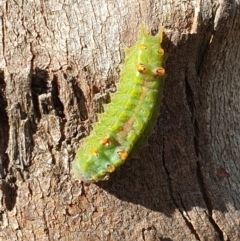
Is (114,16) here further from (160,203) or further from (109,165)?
(160,203)

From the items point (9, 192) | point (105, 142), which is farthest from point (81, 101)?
point (9, 192)

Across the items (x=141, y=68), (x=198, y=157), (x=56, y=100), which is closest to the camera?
(x=141, y=68)

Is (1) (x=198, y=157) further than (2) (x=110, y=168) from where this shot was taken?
Yes

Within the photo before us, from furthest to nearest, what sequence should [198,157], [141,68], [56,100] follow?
[198,157], [56,100], [141,68]

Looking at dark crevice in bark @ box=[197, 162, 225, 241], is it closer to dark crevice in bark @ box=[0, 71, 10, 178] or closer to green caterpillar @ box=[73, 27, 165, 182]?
green caterpillar @ box=[73, 27, 165, 182]

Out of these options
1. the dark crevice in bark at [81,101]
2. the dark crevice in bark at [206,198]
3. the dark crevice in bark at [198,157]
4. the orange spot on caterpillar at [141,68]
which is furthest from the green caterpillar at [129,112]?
the dark crevice in bark at [206,198]

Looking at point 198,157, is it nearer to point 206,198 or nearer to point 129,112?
point 206,198

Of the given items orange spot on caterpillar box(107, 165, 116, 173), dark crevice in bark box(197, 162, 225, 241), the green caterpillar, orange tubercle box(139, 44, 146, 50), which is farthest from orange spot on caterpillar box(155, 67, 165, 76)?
dark crevice in bark box(197, 162, 225, 241)
